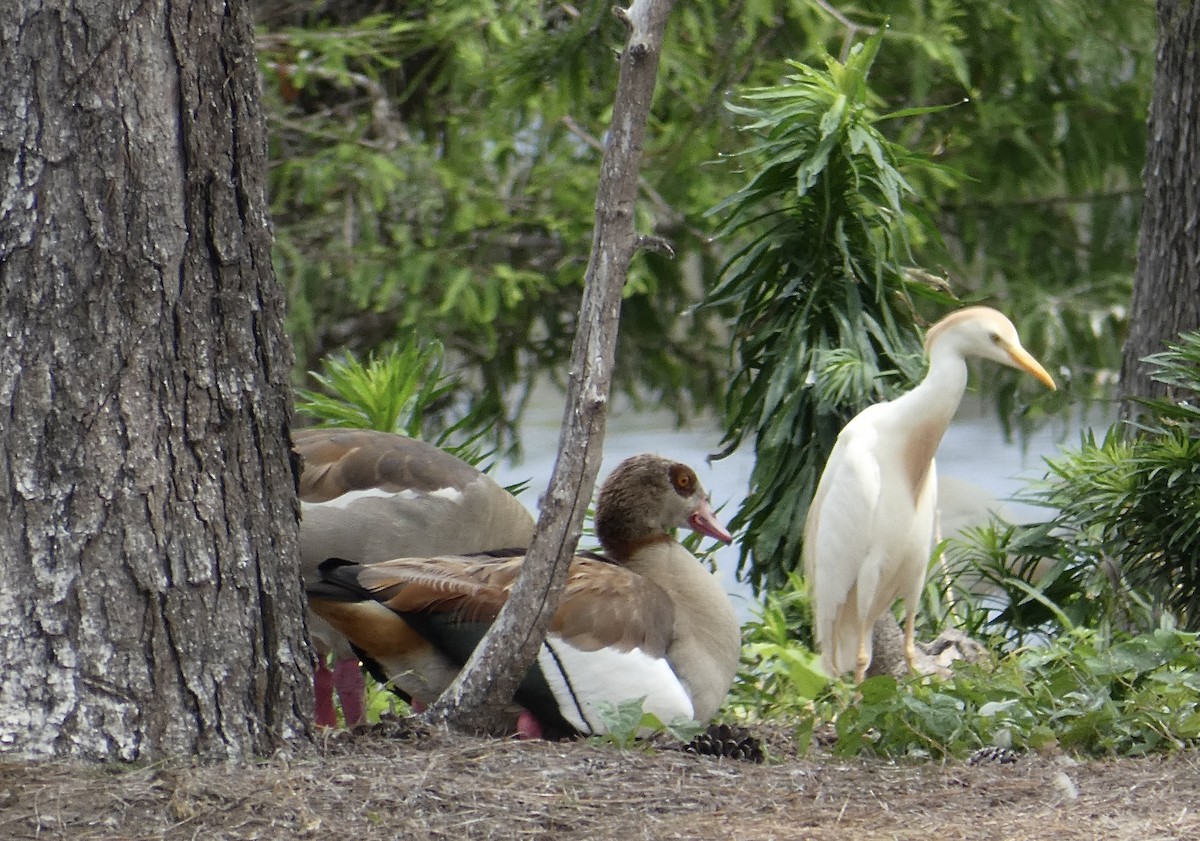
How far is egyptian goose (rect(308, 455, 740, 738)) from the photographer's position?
3.69 metres

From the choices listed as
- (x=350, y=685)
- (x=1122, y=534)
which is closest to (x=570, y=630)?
(x=350, y=685)

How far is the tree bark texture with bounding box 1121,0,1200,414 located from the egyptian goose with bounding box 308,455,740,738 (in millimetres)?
2205

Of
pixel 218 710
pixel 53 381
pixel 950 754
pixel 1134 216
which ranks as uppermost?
pixel 1134 216

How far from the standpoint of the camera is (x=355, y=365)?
225 inches

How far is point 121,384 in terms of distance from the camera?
2.92 m

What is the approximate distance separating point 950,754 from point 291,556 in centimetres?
165

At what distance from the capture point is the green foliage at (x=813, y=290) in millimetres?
5312

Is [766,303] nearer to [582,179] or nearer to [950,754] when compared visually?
[950,754]

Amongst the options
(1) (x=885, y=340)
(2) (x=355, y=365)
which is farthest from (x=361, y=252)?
(1) (x=885, y=340)

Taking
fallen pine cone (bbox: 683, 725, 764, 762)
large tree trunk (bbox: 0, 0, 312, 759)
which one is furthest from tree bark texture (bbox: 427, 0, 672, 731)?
large tree trunk (bbox: 0, 0, 312, 759)

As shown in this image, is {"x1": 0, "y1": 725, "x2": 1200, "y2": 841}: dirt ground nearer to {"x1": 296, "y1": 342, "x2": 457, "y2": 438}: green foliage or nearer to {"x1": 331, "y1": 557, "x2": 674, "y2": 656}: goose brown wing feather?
{"x1": 331, "y1": 557, "x2": 674, "y2": 656}: goose brown wing feather

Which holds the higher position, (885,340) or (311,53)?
(311,53)

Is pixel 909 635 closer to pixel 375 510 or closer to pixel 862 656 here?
pixel 862 656

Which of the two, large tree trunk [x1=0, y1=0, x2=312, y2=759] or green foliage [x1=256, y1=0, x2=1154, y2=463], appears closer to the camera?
large tree trunk [x1=0, y1=0, x2=312, y2=759]
